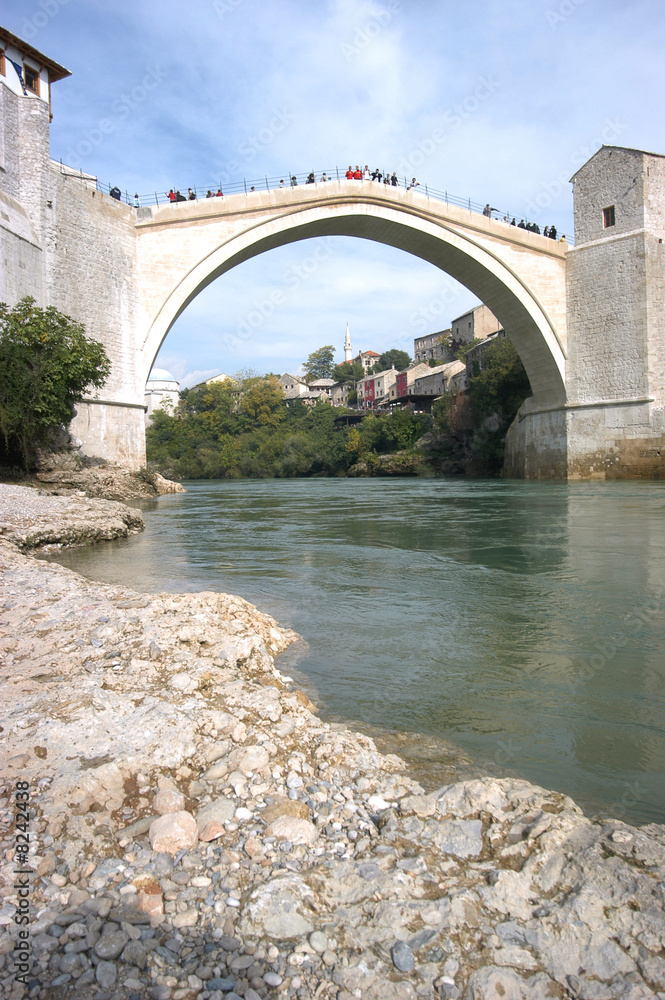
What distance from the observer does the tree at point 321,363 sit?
82.6 meters

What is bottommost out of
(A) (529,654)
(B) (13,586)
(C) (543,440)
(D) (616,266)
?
(A) (529,654)

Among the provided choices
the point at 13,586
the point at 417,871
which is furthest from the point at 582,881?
the point at 13,586

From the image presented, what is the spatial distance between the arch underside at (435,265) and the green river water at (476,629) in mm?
10964

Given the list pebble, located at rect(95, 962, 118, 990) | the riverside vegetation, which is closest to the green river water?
pebble, located at rect(95, 962, 118, 990)

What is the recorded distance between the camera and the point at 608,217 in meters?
19.3

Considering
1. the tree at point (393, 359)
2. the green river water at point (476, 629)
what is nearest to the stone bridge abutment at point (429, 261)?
the green river water at point (476, 629)

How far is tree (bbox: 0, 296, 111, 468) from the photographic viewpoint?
37.7 ft

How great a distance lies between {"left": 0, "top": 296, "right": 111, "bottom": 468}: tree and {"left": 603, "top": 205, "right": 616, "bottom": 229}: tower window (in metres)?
15.6

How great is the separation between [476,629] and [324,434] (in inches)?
1581

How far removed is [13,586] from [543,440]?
67.0 ft

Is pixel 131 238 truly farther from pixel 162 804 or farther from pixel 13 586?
pixel 162 804

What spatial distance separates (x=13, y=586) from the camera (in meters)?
3.81

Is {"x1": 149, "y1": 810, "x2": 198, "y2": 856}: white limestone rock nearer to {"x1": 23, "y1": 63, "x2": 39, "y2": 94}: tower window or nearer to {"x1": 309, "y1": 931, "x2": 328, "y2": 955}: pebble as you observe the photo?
{"x1": 309, "y1": 931, "x2": 328, "y2": 955}: pebble

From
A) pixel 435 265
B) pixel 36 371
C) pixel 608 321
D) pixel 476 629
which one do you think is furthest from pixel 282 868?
pixel 435 265
